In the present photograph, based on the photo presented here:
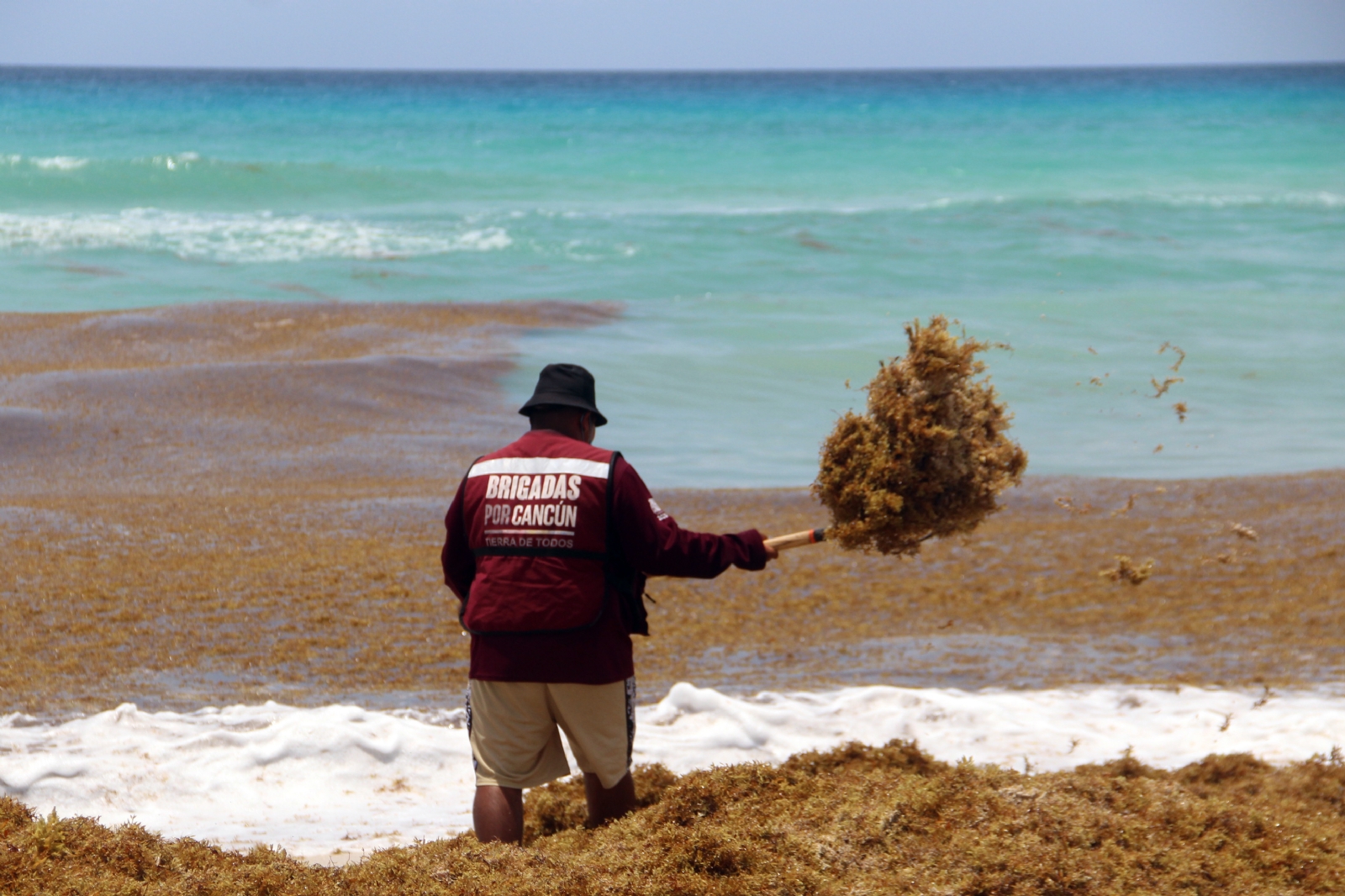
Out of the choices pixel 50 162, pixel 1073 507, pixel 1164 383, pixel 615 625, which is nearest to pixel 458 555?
pixel 615 625

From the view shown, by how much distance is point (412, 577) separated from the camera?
8055 millimetres

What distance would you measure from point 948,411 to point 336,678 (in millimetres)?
3504

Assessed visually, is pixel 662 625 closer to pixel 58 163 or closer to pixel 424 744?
pixel 424 744

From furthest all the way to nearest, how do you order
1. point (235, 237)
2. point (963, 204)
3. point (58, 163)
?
point (58, 163), point (963, 204), point (235, 237)

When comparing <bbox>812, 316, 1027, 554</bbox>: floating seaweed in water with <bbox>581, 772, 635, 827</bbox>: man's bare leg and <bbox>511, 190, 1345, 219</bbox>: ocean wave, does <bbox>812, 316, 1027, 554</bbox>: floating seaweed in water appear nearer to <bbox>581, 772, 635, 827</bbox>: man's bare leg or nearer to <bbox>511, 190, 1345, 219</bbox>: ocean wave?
<bbox>581, 772, 635, 827</bbox>: man's bare leg

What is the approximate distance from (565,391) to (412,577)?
419 cm

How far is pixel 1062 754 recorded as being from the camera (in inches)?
230

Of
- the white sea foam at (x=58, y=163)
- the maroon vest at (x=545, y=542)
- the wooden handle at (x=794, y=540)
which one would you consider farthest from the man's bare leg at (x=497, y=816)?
the white sea foam at (x=58, y=163)

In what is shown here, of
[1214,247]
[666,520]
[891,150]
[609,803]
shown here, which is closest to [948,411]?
[666,520]

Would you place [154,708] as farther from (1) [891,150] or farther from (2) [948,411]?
(1) [891,150]

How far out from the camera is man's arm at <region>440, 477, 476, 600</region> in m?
4.20

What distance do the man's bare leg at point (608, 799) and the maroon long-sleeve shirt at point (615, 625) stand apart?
48cm

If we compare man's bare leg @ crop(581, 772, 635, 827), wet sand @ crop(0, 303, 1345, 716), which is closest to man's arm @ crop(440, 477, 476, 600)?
man's bare leg @ crop(581, 772, 635, 827)

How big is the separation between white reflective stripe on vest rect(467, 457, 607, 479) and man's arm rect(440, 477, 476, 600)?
0.57 feet
